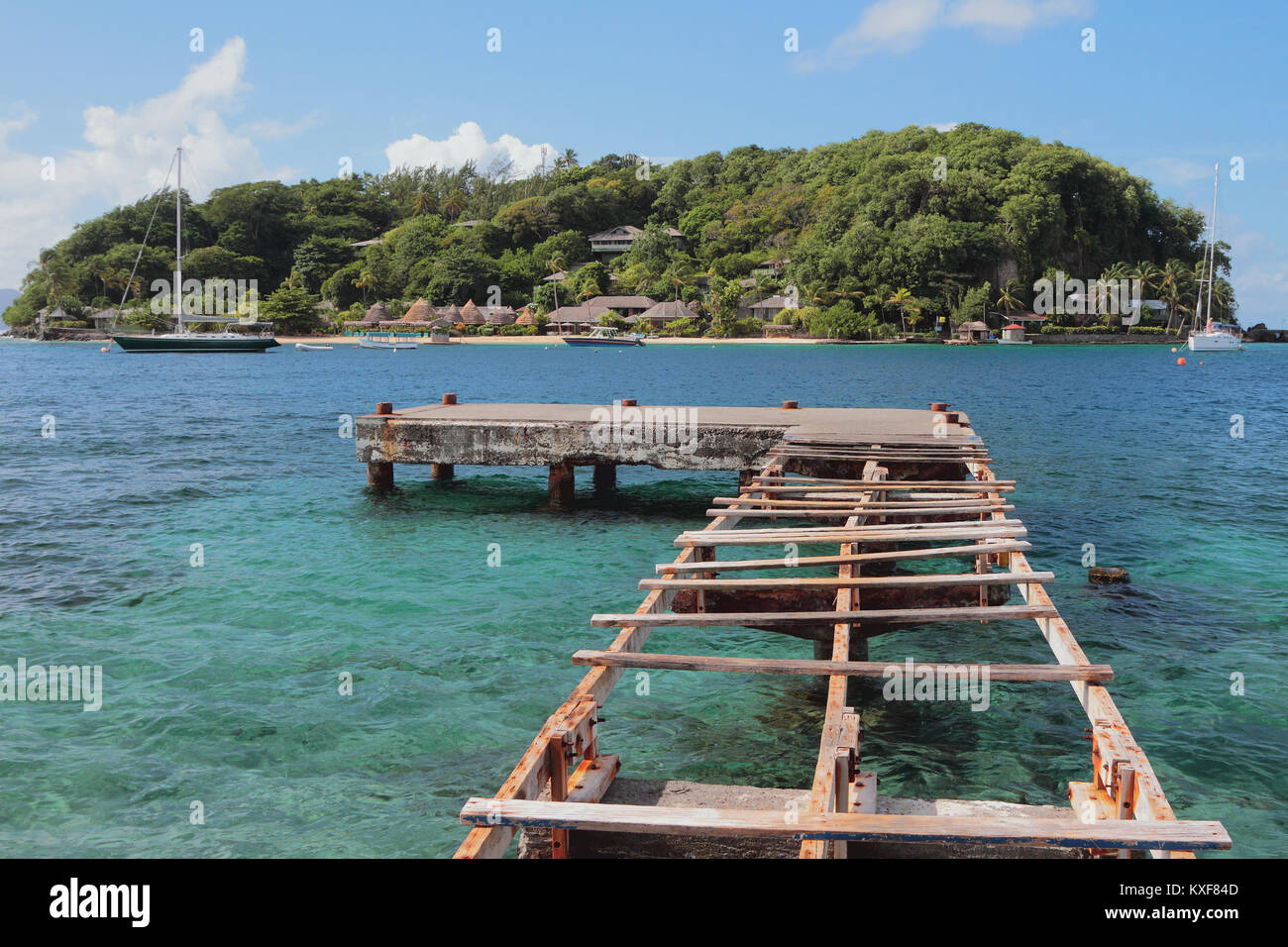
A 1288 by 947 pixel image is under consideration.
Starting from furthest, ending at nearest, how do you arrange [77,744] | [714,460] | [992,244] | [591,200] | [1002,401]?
[591,200] < [992,244] < [1002,401] < [714,460] < [77,744]

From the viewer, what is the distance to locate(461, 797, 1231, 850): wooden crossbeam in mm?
4105

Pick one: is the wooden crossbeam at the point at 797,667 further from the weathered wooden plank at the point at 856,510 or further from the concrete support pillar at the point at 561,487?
the concrete support pillar at the point at 561,487

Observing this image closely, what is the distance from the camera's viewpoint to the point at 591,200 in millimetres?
172750

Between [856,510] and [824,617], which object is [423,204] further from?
[824,617]

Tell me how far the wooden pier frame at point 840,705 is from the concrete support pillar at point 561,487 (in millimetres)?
6479

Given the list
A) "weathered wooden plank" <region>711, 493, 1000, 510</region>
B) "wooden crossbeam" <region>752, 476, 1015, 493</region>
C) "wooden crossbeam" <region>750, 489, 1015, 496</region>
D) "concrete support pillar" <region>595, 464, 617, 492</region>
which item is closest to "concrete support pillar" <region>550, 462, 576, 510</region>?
"concrete support pillar" <region>595, 464, 617, 492</region>

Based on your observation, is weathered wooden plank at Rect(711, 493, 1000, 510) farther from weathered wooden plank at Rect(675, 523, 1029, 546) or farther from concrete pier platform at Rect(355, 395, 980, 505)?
concrete pier platform at Rect(355, 395, 980, 505)

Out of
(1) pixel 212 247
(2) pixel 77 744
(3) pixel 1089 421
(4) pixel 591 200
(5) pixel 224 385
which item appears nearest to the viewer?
(2) pixel 77 744

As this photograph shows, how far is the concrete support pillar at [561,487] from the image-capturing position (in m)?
18.2

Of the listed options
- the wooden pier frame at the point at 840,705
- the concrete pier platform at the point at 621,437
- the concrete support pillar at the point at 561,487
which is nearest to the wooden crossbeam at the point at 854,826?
the wooden pier frame at the point at 840,705

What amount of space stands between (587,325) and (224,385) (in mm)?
78828

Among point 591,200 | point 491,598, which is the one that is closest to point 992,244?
point 591,200
